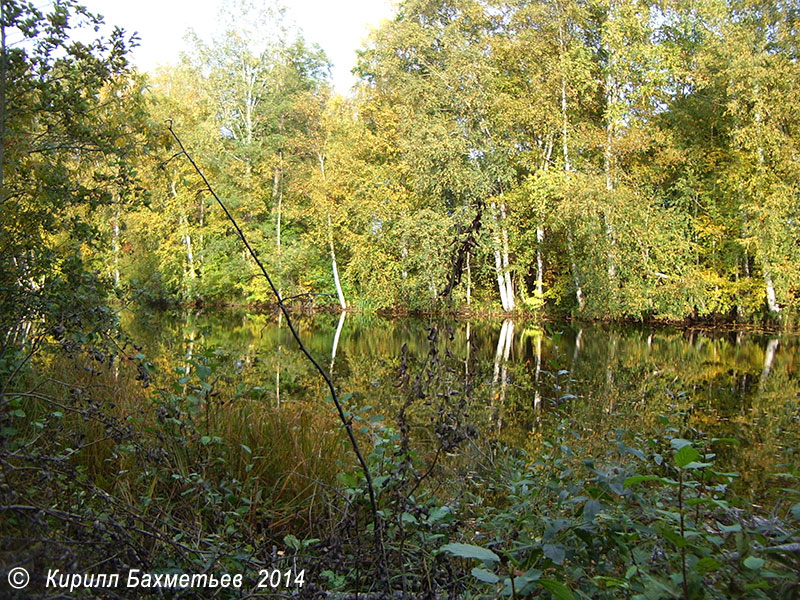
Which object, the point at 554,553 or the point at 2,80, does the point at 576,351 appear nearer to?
the point at 2,80

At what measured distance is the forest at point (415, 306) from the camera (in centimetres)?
202

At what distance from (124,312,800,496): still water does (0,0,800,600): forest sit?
0.23ft

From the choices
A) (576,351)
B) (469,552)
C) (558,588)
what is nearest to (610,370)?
(576,351)

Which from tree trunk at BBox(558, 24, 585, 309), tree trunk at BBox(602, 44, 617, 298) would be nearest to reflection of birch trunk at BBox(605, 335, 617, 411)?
tree trunk at BBox(602, 44, 617, 298)

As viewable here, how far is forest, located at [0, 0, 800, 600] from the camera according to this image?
202 centimetres

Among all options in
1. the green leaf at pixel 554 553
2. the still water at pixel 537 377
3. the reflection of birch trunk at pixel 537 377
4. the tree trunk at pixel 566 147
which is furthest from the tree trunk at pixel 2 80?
the tree trunk at pixel 566 147

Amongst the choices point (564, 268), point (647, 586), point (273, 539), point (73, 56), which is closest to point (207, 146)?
point (564, 268)

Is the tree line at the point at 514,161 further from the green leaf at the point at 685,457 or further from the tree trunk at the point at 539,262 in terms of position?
the green leaf at the point at 685,457

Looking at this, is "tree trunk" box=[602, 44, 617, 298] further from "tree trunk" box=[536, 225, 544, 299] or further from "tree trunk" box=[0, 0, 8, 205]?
"tree trunk" box=[0, 0, 8, 205]

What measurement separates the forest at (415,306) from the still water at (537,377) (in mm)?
70

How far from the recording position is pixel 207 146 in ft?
78.4

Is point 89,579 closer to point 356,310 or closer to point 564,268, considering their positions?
point 564,268

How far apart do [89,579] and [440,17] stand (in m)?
23.9

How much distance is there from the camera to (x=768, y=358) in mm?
11320
